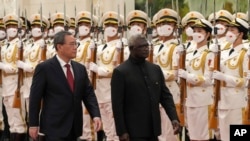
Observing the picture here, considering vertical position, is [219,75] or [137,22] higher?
[137,22]

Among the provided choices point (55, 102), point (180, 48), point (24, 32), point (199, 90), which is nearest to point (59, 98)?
point (55, 102)

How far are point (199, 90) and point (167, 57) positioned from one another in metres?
0.74

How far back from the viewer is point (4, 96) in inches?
655

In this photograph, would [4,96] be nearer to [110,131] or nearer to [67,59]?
[110,131]

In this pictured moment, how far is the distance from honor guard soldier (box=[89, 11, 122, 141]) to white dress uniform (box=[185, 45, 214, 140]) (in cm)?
177

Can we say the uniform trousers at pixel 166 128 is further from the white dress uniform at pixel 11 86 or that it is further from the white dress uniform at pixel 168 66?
the white dress uniform at pixel 11 86

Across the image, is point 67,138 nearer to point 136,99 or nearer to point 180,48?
point 136,99

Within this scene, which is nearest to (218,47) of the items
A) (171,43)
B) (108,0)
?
(171,43)

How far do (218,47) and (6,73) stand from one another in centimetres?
498

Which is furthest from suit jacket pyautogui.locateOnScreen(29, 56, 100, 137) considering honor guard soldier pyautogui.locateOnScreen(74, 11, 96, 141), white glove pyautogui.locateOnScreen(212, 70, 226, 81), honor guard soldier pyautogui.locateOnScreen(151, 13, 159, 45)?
honor guard soldier pyautogui.locateOnScreen(74, 11, 96, 141)

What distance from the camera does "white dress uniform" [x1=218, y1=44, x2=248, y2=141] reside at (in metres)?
12.4

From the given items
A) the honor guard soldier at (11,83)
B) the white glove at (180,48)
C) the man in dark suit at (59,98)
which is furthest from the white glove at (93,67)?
the man in dark suit at (59,98)

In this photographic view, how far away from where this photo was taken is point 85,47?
15656 millimetres

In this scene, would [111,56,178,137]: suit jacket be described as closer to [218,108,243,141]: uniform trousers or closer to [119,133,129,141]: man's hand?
[119,133,129,141]: man's hand
